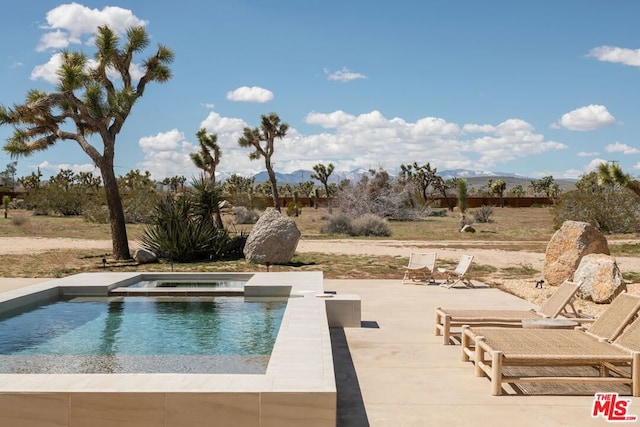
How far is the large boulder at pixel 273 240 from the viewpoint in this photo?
1722cm

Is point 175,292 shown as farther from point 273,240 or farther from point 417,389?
point 273,240

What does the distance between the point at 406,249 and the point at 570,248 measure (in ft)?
35.1

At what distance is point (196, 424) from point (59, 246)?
69.8 feet

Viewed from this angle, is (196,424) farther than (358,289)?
No

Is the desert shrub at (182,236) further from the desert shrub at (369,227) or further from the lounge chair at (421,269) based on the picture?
the desert shrub at (369,227)

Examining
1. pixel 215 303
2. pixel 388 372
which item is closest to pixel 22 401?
pixel 388 372

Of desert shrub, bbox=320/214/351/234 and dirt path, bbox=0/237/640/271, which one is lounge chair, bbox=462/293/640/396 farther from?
desert shrub, bbox=320/214/351/234

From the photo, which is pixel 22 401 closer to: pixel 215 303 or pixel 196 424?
pixel 196 424

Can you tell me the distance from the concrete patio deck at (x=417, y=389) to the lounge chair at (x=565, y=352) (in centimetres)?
16

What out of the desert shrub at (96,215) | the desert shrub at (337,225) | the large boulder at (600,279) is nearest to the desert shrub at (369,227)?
the desert shrub at (337,225)

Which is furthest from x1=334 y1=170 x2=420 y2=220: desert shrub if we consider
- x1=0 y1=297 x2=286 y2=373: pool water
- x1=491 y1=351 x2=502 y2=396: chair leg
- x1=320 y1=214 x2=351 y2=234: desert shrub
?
x1=491 y1=351 x2=502 y2=396: chair leg

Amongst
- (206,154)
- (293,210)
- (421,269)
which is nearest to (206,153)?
(206,154)

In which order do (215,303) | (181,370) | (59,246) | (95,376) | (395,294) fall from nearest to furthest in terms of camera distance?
(95,376) → (181,370) → (215,303) → (395,294) → (59,246)

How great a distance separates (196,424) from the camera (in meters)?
4.39
